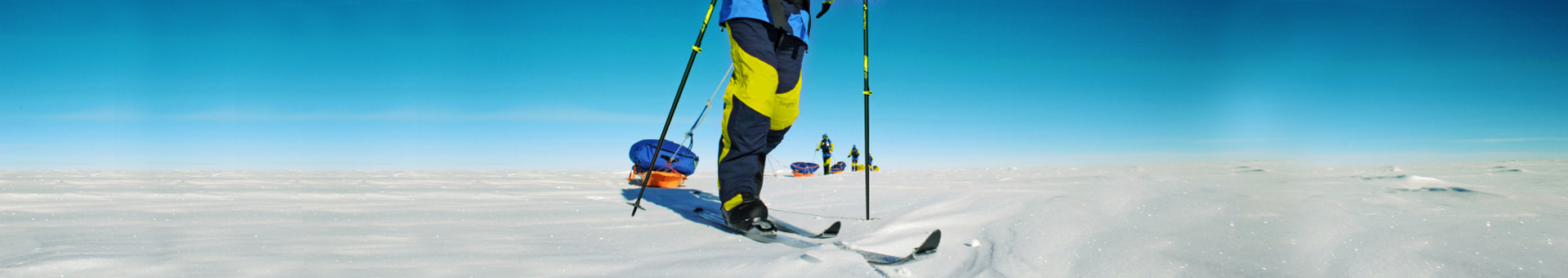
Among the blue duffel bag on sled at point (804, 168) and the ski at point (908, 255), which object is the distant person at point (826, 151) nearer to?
the blue duffel bag on sled at point (804, 168)

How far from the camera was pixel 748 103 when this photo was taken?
2436mm

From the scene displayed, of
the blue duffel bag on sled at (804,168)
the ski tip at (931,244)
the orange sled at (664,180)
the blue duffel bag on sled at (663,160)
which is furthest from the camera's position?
the blue duffel bag on sled at (804,168)

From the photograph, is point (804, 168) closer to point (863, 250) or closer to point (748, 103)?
point (748, 103)

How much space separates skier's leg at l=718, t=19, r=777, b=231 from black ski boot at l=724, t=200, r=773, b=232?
0.70 feet

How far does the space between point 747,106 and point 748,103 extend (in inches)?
0.6

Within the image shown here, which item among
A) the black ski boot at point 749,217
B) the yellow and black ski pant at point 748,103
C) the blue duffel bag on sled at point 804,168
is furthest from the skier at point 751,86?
the blue duffel bag on sled at point 804,168

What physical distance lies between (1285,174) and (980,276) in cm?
412

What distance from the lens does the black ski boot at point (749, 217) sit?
2.01 metres

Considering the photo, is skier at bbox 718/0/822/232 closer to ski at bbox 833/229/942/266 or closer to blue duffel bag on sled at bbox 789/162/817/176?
ski at bbox 833/229/942/266

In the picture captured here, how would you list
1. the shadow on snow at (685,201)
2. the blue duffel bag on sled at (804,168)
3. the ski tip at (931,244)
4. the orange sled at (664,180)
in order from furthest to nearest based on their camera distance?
the blue duffel bag on sled at (804,168), the orange sled at (664,180), the shadow on snow at (685,201), the ski tip at (931,244)

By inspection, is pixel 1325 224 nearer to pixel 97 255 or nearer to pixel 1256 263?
pixel 1256 263

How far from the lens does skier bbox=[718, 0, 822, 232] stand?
7.92 feet

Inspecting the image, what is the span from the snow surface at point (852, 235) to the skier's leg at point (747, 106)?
26 centimetres

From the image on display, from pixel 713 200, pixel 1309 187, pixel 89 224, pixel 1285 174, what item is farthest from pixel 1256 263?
pixel 1285 174
